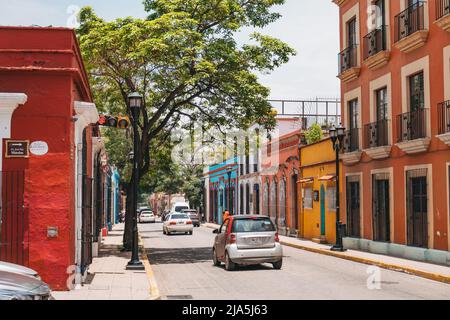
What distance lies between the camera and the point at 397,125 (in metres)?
21.2

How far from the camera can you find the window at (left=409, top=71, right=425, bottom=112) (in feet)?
65.6

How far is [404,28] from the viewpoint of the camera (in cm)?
2077

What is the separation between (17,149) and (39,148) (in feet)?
1.42

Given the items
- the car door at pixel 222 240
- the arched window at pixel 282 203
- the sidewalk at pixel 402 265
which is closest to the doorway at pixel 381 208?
the sidewalk at pixel 402 265

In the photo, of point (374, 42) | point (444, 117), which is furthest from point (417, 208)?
point (374, 42)

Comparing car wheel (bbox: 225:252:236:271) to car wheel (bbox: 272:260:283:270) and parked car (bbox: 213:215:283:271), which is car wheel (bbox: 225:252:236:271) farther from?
car wheel (bbox: 272:260:283:270)

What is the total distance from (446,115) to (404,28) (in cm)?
425

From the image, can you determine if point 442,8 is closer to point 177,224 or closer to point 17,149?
point 17,149

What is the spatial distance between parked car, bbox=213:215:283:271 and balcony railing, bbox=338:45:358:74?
36.5 ft

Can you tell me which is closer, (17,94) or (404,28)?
(17,94)

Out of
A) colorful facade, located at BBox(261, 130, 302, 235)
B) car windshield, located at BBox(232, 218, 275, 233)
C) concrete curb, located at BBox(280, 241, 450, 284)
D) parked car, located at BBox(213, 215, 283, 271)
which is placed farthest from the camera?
colorful facade, located at BBox(261, 130, 302, 235)

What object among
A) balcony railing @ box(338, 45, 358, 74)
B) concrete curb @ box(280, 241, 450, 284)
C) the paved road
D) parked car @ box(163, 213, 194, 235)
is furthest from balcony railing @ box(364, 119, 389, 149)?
parked car @ box(163, 213, 194, 235)
